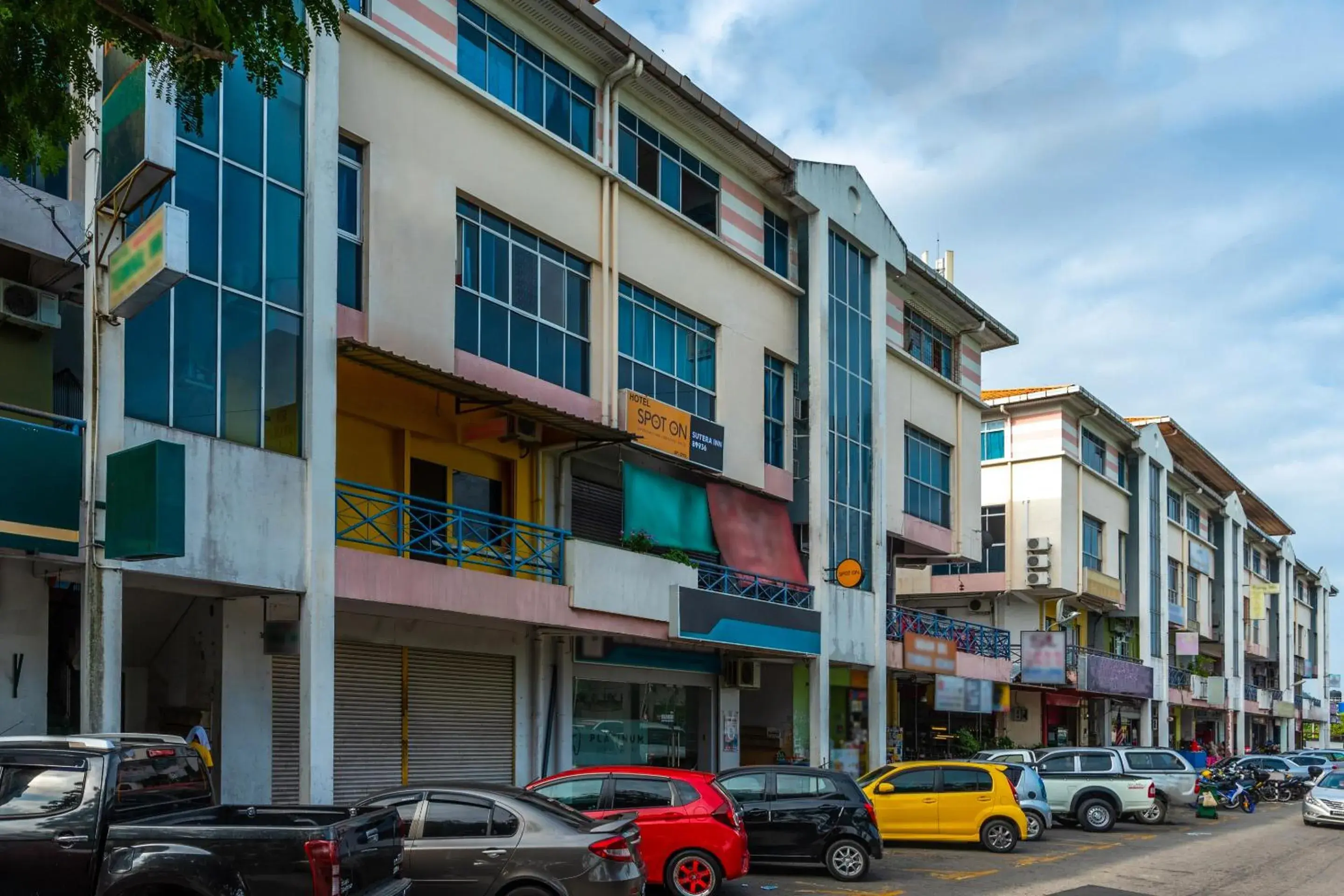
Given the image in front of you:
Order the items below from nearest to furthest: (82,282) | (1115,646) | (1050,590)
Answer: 1. (82,282)
2. (1050,590)
3. (1115,646)

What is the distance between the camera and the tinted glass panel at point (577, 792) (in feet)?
49.5

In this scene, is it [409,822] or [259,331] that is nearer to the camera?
[409,822]

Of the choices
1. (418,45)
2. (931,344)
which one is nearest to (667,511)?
(418,45)

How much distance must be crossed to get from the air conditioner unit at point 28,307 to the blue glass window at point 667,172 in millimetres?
11224

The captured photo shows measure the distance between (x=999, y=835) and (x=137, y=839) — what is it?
51.2ft

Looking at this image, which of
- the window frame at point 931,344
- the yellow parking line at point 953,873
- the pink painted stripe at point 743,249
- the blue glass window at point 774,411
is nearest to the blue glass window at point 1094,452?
the window frame at point 931,344

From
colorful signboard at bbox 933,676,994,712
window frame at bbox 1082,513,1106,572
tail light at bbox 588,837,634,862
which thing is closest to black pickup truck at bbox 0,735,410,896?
tail light at bbox 588,837,634,862

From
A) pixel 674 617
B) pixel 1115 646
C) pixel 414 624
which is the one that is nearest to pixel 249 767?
pixel 414 624

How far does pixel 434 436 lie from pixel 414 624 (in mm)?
2940

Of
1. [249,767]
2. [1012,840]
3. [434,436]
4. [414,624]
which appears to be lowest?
[1012,840]

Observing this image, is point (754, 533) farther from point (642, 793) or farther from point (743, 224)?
point (642, 793)

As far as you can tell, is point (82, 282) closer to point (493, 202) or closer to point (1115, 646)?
point (493, 202)

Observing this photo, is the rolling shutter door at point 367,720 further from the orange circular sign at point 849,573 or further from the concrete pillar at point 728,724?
the orange circular sign at point 849,573

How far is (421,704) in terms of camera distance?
21.6 m
